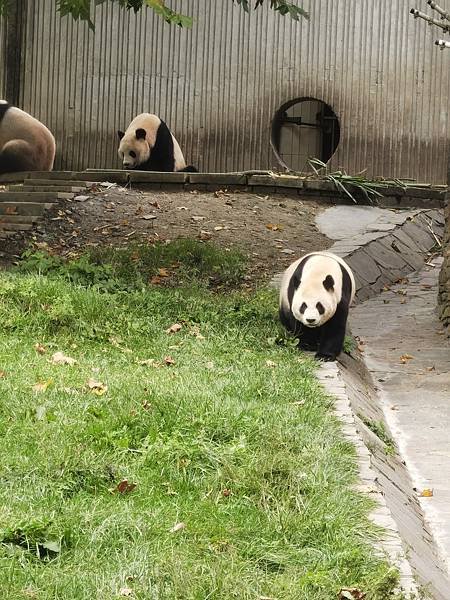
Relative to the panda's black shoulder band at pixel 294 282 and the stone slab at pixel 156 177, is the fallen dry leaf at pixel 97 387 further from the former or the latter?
the stone slab at pixel 156 177

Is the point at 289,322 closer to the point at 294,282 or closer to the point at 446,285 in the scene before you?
the point at 294,282

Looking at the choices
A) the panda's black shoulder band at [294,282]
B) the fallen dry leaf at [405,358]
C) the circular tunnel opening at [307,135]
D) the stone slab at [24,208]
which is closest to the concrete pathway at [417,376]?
the fallen dry leaf at [405,358]

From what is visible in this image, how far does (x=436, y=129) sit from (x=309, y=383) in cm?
989

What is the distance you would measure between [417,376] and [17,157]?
860 cm

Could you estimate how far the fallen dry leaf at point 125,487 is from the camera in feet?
15.2

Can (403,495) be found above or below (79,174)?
below

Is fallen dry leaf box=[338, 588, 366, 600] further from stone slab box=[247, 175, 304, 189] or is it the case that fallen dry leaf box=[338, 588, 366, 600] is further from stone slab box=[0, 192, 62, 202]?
stone slab box=[247, 175, 304, 189]

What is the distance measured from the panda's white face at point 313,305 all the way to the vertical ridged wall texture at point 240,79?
7.95 metres

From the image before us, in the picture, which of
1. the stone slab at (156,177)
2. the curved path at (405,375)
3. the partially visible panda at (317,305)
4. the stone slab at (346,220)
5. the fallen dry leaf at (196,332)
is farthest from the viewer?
the stone slab at (156,177)

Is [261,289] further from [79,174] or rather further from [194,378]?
[79,174]

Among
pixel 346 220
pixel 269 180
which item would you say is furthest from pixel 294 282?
pixel 269 180

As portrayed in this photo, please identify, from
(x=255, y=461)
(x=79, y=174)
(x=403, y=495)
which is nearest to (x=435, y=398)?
(x=403, y=495)

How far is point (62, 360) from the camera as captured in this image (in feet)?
22.9

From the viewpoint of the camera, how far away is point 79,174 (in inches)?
561
